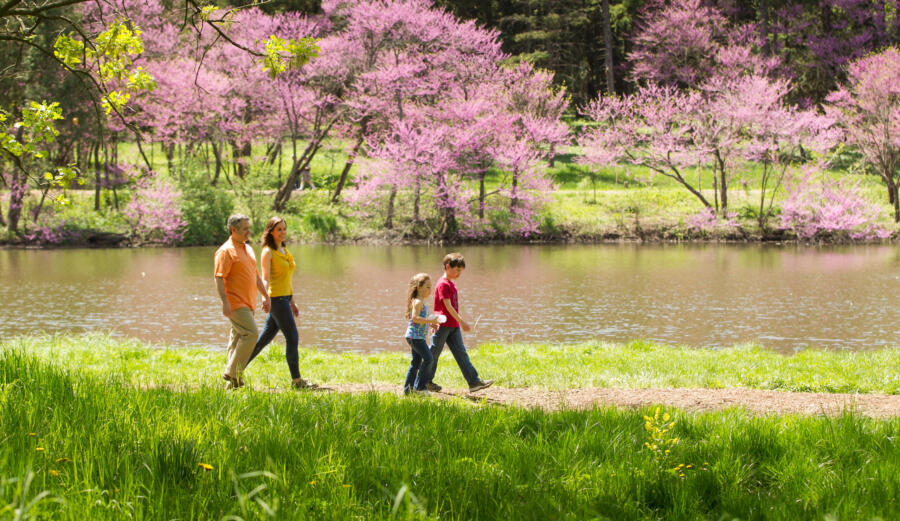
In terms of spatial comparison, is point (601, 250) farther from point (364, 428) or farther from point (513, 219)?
point (364, 428)

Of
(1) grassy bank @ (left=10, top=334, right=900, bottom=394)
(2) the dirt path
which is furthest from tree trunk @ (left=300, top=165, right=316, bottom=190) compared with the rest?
(2) the dirt path

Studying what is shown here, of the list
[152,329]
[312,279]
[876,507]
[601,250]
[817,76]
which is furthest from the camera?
[817,76]

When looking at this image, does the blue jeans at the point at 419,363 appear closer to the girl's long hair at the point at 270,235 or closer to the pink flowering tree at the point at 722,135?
the girl's long hair at the point at 270,235

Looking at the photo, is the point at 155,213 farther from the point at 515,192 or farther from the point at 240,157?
the point at 515,192

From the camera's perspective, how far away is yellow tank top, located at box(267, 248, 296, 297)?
27.0ft

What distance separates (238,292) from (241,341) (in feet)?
1.77

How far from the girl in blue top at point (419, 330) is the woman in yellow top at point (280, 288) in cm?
120

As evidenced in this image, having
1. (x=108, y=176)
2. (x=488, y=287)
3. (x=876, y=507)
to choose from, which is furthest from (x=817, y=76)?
(x=876, y=507)

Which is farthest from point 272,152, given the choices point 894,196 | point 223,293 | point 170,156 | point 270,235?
point 223,293

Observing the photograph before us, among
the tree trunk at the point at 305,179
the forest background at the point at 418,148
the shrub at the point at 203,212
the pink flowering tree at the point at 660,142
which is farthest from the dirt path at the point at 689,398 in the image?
the tree trunk at the point at 305,179

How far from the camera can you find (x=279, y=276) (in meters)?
8.27

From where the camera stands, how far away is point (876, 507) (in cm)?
297

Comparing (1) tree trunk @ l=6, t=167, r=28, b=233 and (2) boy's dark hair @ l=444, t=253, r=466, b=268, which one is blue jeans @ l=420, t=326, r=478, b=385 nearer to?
(2) boy's dark hair @ l=444, t=253, r=466, b=268

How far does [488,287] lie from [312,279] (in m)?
5.98
